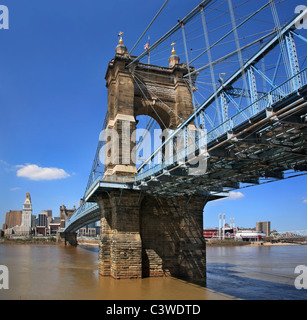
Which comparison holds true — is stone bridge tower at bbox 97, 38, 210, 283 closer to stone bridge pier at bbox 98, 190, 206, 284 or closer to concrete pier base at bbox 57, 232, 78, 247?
stone bridge pier at bbox 98, 190, 206, 284

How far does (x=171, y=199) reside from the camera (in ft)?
99.0

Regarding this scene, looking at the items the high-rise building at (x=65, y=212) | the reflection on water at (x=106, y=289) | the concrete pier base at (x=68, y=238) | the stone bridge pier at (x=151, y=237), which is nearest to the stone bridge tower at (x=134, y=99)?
the stone bridge pier at (x=151, y=237)

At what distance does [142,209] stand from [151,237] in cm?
260

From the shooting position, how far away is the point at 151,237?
29094 millimetres

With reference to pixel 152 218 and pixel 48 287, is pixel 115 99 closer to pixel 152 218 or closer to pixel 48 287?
pixel 152 218

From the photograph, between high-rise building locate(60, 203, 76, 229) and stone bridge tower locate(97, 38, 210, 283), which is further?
high-rise building locate(60, 203, 76, 229)

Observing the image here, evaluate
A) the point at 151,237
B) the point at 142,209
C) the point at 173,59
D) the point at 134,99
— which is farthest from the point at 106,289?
the point at 173,59

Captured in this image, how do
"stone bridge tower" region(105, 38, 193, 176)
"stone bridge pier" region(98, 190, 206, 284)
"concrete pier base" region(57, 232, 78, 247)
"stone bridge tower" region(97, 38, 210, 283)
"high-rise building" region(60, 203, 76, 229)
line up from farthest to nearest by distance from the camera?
"high-rise building" region(60, 203, 76, 229) → "concrete pier base" region(57, 232, 78, 247) → "stone bridge tower" region(105, 38, 193, 176) → "stone bridge tower" region(97, 38, 210, 283) → "stone bridge pier" region(98, 190, 206, 284)

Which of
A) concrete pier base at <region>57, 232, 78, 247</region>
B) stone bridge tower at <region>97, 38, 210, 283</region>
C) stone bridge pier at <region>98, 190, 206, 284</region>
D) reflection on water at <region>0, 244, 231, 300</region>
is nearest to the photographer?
reflection on water at <region>0, 244, 231, 300</region>

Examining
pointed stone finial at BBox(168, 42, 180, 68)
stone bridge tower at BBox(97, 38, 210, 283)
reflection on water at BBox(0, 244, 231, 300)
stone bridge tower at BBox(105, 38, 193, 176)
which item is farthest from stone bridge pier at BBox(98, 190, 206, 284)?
pointed stone finial at BBox(168, 42, 180, 68)

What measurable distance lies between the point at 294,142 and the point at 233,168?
4.82m

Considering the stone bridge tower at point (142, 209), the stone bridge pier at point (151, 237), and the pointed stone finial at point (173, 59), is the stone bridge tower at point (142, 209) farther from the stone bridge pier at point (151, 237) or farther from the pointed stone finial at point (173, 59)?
the pointed stone finial at point (173, 59)

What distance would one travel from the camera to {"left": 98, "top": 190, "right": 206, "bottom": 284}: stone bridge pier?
2670 cm
